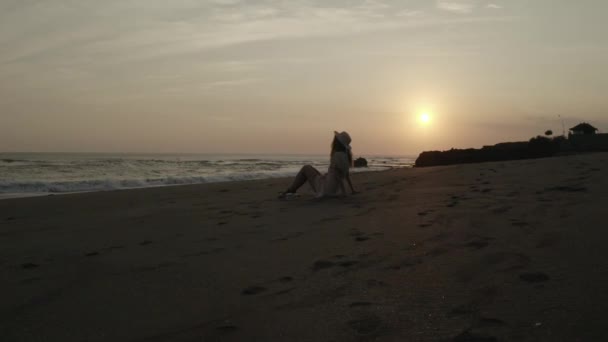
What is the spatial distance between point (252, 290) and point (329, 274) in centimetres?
56

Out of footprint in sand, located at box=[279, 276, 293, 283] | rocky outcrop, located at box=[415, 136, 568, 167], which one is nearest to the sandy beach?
footprint in sand, located at box=[279, 276, 293, 283]

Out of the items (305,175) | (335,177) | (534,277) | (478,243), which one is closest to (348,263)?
(478,243)

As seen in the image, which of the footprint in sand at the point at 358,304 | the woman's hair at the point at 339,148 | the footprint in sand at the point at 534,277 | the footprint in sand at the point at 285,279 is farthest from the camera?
the woman's hair at the point at 339,148

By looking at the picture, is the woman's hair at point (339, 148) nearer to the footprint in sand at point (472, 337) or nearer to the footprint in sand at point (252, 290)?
the footprint in sand at point (252, 290)

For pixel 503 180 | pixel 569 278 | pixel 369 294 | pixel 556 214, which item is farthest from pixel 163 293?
pixel 503 180

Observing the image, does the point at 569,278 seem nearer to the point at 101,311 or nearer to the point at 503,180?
the point at 101,311

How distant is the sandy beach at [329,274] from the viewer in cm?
240

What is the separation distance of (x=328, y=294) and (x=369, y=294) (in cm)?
25

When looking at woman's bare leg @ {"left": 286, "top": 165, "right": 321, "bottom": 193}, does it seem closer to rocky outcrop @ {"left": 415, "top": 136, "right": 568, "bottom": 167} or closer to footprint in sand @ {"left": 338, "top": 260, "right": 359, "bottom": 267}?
footprint in sand @ {"left": 338, "top": 260, "right": 359, "bottom": 267}

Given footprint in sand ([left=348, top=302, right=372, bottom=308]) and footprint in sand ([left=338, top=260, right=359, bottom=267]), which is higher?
footprint in sand ([left=338, top=260, right=359, bottom=267])

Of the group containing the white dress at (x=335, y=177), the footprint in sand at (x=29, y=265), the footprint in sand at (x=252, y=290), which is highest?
the white dress at (x=335, y=177)

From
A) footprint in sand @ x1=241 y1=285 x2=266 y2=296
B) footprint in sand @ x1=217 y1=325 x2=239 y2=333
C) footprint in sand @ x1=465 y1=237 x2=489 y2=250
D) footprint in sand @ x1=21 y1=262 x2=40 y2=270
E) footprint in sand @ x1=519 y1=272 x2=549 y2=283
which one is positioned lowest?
footprint in sand @ x1=217 y1=325 x2=239 y2=333

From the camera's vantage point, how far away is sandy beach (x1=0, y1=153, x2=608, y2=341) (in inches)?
94.4

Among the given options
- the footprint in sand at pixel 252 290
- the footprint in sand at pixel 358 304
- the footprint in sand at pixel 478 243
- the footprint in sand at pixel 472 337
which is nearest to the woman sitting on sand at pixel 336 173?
the footprint in sand at pixel 478 243
